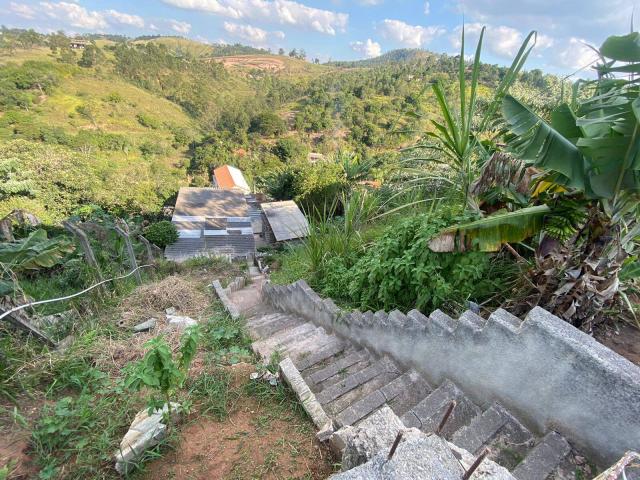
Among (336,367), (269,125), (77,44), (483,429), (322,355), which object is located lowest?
(322,355)

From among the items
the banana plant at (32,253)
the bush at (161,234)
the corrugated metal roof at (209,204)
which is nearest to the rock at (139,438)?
the banana plant at (32,253)

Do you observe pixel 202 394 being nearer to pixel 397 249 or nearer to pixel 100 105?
pixel 397 249

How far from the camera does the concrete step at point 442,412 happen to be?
2.19 meters

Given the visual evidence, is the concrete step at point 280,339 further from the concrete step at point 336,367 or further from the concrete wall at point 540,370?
the concrete wall at point 540,370

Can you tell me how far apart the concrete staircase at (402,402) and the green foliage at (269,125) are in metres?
46.7

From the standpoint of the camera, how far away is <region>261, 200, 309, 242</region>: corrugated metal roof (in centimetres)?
1354

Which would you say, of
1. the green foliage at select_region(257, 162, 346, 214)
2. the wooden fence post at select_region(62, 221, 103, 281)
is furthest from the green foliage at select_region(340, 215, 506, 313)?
the green foliage at select_region(257, 162, 346, 214)

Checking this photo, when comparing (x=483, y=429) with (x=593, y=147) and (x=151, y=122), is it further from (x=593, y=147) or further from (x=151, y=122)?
(x=151, y=122)

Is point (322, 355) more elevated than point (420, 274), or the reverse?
point (420, 274)

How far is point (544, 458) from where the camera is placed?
1803mm

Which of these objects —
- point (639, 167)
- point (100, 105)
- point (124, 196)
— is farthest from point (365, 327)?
point (100, 105)

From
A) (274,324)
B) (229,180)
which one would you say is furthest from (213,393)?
(229,180)

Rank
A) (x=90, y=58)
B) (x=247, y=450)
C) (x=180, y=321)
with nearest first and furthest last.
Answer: (x=247, y=450)
(x=180, y=321)
(x=90, y=58)

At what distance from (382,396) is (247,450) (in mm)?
1072
